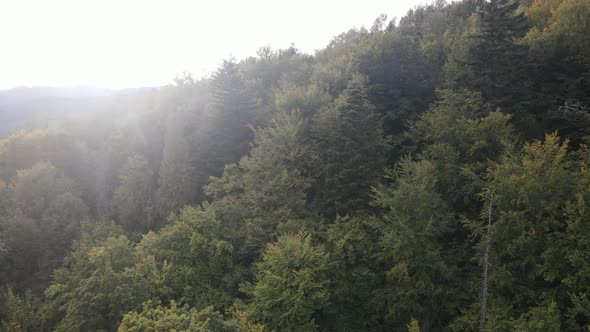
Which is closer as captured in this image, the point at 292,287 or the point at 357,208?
the point at 292,287

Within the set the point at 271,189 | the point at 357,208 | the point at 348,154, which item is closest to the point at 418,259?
the point at 357,208

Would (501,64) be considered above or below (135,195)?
above

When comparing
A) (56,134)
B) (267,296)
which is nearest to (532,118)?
(267,296)

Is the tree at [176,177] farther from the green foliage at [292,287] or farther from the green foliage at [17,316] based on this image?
the green foliage at [292,287]

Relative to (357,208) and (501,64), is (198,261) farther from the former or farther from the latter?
(501,64)

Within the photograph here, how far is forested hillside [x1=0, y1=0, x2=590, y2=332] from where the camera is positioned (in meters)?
16.2

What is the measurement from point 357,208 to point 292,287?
7.57 m

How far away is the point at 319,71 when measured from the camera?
37812 millimetres

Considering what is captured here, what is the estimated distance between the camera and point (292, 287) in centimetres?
1775

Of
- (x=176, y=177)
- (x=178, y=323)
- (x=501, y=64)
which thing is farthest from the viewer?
(x=176, y=177)

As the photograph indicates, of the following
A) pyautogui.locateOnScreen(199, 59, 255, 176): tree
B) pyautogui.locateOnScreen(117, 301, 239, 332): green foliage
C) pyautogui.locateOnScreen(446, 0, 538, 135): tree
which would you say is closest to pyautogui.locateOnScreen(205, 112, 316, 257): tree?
pyautogui.locateOnScreen(199, 59, 255, 176): tree

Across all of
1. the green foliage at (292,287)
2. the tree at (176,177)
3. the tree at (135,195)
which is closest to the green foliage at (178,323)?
the green foliage at (292,287)

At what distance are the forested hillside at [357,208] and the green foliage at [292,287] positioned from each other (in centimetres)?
12

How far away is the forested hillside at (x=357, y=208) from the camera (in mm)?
16172
